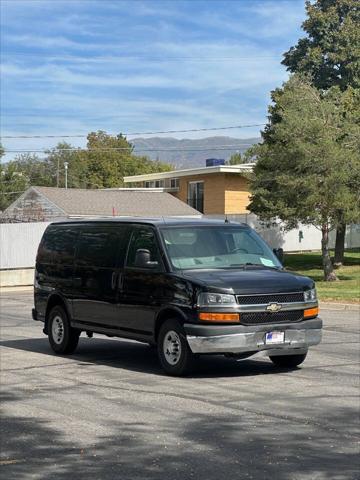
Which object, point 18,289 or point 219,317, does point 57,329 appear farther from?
point 18,289

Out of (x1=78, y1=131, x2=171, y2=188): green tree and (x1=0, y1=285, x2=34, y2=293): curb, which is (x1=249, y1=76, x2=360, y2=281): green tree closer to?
(x1=0, y1=285, x2=34, y2=293): curb

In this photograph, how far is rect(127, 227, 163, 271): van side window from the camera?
11125 millimetres

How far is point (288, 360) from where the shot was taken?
11094 millimetres

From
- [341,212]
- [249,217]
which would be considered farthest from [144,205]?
[341,212]

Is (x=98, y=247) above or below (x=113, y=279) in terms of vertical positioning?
above

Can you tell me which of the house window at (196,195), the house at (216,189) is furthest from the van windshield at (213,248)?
the house window at (196,195)

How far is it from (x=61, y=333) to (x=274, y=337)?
391 cm

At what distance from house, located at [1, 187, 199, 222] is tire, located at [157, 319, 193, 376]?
123 feet

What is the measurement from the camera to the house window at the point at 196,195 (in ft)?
186

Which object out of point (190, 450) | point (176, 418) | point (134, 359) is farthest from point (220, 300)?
point (190, 450)

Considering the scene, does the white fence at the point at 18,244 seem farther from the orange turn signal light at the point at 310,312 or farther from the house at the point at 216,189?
the orange turn signal light at the point at 310,312

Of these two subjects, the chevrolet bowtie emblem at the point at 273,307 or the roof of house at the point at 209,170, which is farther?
the roof of house at the point at 209,170

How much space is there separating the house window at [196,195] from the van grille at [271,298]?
4594 centimetres

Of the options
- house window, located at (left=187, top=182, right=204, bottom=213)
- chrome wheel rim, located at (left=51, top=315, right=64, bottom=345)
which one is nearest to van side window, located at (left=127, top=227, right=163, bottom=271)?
chrome wheel rim, located at (left=51, top=315, right=64, bottom=345)
